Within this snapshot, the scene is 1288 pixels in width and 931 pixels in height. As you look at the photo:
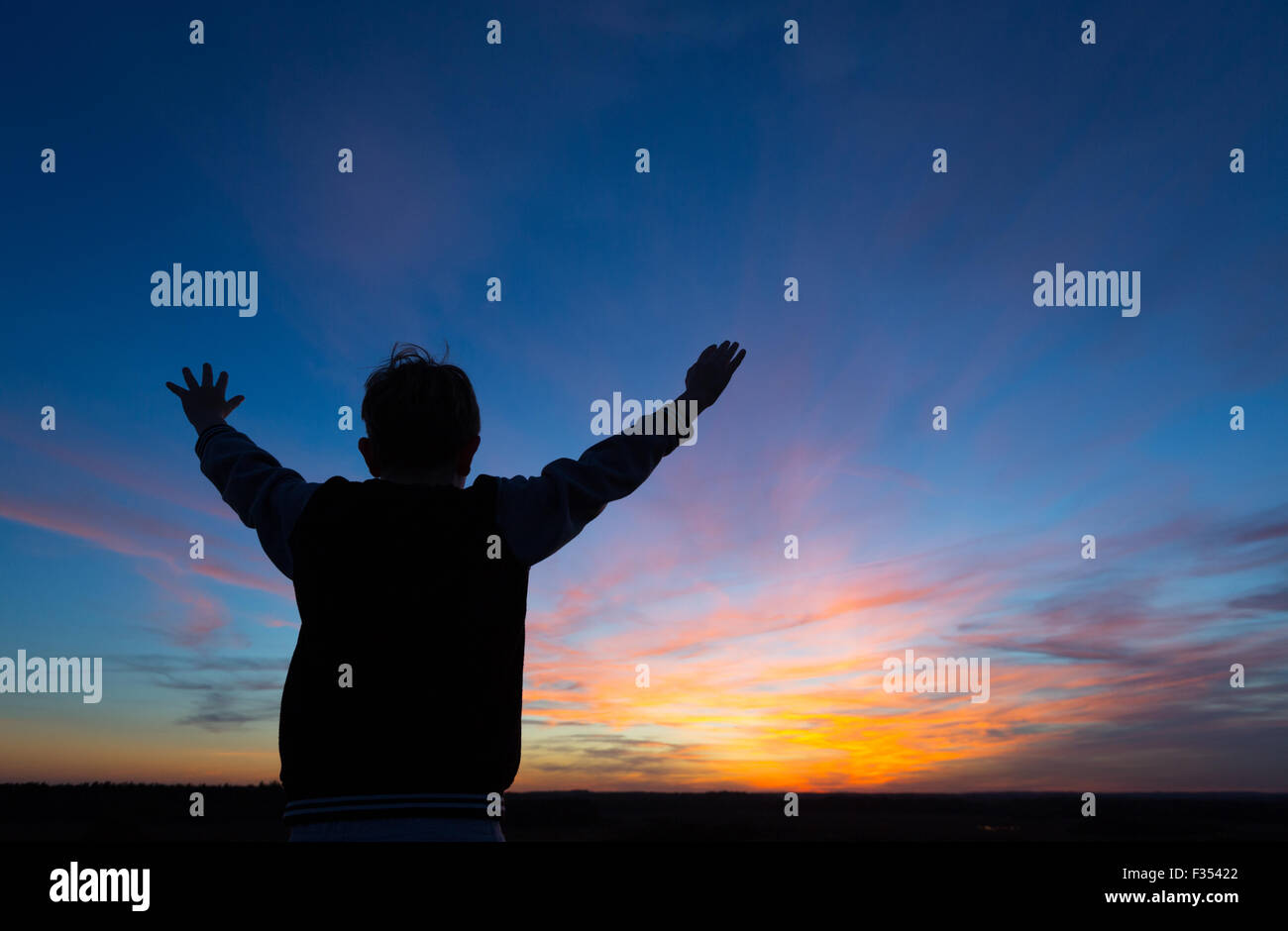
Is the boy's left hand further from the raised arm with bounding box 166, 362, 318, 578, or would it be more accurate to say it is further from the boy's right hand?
the boy's right hand

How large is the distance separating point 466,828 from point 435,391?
1550 millimetres

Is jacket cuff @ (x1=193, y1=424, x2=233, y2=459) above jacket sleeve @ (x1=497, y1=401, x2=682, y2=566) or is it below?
above

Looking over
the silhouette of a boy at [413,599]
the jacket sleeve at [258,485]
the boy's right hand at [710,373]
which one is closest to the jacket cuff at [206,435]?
the jacket sleeve at [258,485]

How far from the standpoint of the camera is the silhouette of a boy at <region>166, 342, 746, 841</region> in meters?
2.46

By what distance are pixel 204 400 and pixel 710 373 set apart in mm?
2306

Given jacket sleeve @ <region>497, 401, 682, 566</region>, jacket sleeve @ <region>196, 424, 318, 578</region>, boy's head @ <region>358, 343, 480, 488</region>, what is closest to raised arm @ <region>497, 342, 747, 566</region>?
jacket sleeve @ <region>497, 401, 682, 566</region>

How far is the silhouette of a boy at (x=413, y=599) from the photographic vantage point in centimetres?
246

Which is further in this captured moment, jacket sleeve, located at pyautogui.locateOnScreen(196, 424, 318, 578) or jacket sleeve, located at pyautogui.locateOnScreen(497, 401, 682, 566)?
jacket sleeve, located at pyautogui.locateOnScreen(196, 424, 318, 578)

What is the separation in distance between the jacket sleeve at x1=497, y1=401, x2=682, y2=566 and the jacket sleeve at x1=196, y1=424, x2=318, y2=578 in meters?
0.78

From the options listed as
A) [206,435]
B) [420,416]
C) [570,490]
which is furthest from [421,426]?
[206,435]
